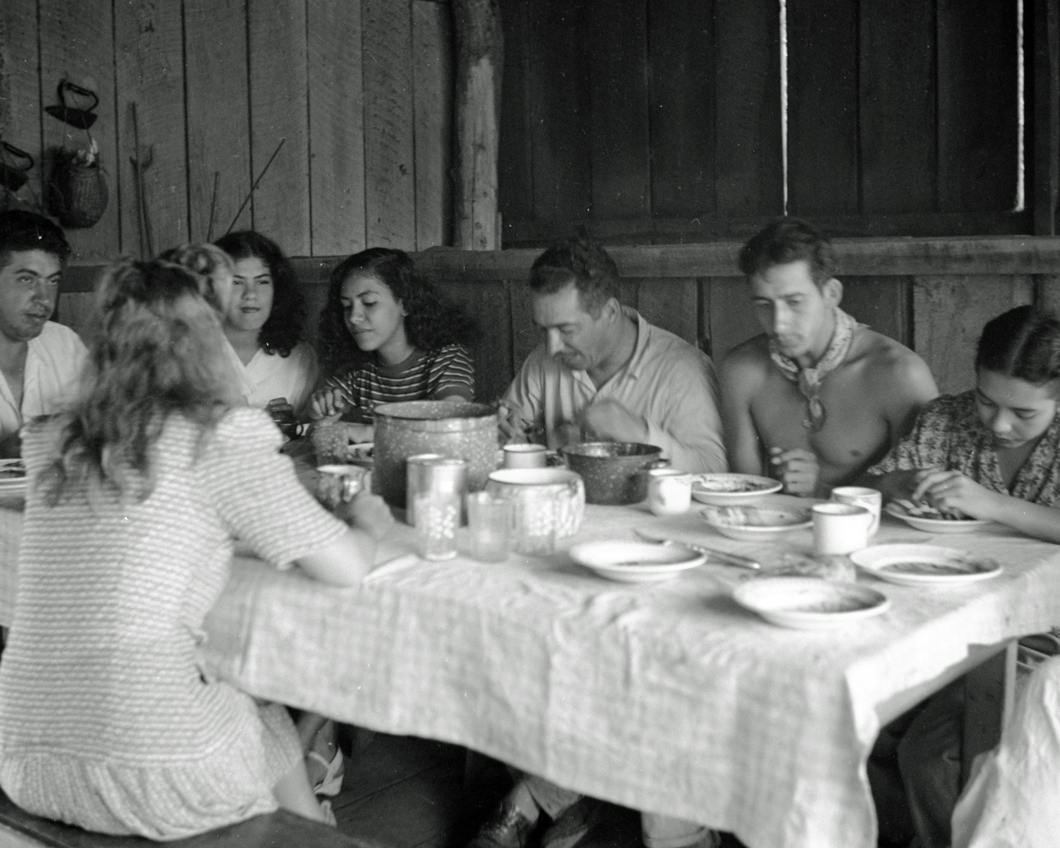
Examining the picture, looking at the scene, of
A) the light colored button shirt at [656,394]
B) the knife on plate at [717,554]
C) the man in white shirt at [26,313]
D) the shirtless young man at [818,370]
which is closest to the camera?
the knife on plate at [717,554]

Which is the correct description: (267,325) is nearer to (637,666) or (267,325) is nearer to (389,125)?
(389,125)

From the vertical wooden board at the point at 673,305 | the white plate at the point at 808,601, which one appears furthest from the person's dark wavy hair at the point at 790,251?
the white plate at the point at 808,601

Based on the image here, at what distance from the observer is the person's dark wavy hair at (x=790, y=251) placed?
3.04 metres

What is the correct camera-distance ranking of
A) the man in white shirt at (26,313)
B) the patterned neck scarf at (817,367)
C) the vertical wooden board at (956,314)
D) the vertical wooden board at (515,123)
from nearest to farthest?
the patterned neck scarf at (817,367) < the vertical wooden board at (956,314) < the man in white shirt at (26,313) < the vertical wooden board at (515,123)

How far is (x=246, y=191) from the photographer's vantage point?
529 cm

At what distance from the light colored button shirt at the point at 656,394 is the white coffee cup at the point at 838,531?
1109 millimetres

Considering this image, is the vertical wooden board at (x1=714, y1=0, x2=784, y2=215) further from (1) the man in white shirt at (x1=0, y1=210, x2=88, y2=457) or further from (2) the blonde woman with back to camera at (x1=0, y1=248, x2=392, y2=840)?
(2) the blonde woman with back to camera at (x1=0, y1=248, x2=392, y2=840)

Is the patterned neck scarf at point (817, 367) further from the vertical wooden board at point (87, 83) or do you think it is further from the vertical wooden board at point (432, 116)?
the vertical wooden board at point (87, 83)

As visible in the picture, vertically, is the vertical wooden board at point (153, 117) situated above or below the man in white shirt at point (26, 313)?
above

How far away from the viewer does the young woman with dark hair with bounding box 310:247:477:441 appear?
3.89m

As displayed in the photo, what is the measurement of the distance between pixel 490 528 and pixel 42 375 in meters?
2.43

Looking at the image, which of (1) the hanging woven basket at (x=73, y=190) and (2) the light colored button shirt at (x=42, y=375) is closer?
(2) the light colored button shirt at (x=42, y=375)

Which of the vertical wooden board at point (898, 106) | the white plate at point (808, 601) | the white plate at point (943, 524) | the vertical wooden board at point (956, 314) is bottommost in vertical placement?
the white plate at point (808, 601)

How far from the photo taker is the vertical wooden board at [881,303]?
11.3ft
